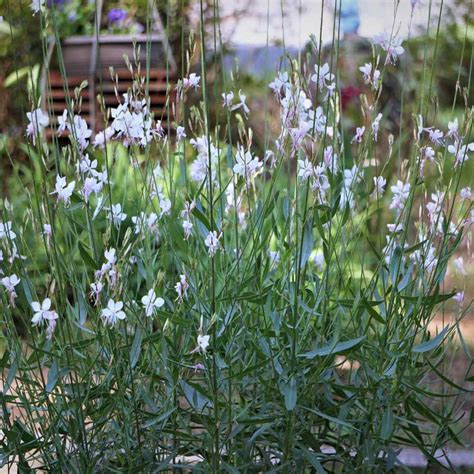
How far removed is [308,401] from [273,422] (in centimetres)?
10

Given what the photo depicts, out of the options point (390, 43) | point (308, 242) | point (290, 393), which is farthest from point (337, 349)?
point (390, 43)

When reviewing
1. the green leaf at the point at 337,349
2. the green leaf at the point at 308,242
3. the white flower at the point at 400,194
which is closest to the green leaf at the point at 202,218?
the green leaf at the point at 308,242

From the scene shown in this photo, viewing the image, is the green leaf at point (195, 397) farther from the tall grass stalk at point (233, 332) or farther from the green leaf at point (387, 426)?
the green leaf at point (387, 426)

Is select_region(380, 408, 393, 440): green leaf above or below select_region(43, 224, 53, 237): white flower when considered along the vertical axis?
below

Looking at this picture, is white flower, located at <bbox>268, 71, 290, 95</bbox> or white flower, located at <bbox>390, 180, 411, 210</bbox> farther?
white flower, located at <bbox>390, 180, 411, 210</bbox>

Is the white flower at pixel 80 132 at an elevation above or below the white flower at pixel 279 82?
below


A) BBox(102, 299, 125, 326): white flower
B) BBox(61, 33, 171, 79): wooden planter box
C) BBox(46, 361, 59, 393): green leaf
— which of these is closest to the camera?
BBox(102, 299, 125, 326): white flower

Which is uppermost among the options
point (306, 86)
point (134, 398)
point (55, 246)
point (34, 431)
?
point (306, 86)

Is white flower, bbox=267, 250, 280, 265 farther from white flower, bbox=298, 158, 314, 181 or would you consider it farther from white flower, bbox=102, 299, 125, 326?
white flower, bbox=102, 299, 125, 326

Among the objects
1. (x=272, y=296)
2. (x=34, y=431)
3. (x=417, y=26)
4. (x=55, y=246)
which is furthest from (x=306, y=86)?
(x=417, y=26)

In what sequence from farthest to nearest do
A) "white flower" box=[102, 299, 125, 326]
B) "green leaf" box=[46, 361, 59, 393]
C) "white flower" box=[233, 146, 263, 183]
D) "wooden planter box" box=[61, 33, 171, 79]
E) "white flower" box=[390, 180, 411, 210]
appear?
"wooden planter box" box=[61, 33, 171, 79]
"white flower" box=[390, 180, 411, 210]
"white flower" box=[233, 146, 263, 183]
"green leaf" box=[46, 361, 59, 393]
"white flower" box=[102, 299, 125, 326]

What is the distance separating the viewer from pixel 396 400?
1.62 meters

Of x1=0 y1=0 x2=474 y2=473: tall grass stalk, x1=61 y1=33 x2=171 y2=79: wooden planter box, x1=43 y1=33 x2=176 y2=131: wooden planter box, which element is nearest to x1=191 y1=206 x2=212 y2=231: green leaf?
x1=0 y1=0 x2=474 y2=473: tall grass stalk

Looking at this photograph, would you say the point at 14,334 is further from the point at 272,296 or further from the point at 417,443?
the point at 417,443
